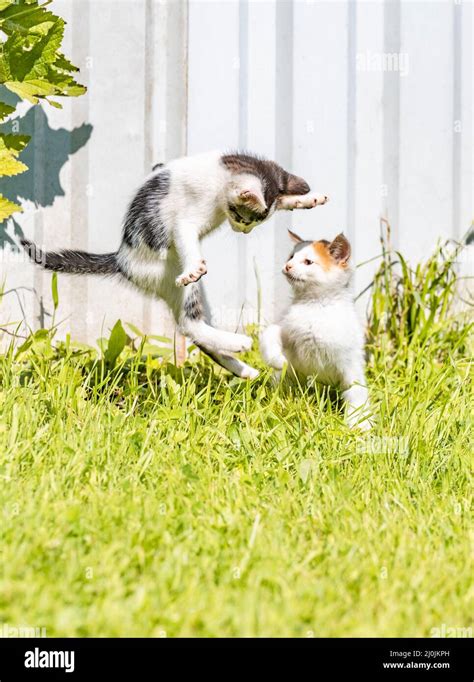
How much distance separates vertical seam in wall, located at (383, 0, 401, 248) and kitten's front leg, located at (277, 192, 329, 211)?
1203 mm

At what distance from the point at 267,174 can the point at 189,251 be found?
0.44m

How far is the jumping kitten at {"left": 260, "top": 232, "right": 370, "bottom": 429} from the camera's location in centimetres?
313

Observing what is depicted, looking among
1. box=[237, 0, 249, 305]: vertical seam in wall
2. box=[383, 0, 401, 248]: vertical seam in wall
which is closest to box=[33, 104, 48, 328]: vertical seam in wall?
box=[237, 0, 249, 305]: vertical seam in wall

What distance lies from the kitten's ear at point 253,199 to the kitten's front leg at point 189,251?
251 millimetres

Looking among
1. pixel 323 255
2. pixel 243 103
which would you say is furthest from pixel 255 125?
pixel 323 255

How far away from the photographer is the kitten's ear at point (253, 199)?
2859 mm

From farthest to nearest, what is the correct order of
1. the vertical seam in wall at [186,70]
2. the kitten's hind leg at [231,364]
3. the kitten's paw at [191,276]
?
the vertical seam in wall at [186,70]
the kitten's hind leg at [231,364]
the kitten's paw at [191,276]

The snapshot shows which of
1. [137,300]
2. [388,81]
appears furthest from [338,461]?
[388,81]

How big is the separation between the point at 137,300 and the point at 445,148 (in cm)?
183

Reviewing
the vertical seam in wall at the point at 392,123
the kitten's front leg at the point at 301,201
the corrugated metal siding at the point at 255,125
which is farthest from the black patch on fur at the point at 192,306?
the vertical seam in wall at the point at 392,123

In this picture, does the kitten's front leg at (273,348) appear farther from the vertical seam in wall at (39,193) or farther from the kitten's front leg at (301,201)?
the vertical seam in wall at (39,193)

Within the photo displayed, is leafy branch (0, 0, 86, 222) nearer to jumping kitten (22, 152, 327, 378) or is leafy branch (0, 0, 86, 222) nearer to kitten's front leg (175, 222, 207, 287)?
jumping kitten (22, 152, 327, 378)

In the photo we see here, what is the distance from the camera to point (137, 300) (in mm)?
3967

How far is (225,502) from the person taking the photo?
2.30m
